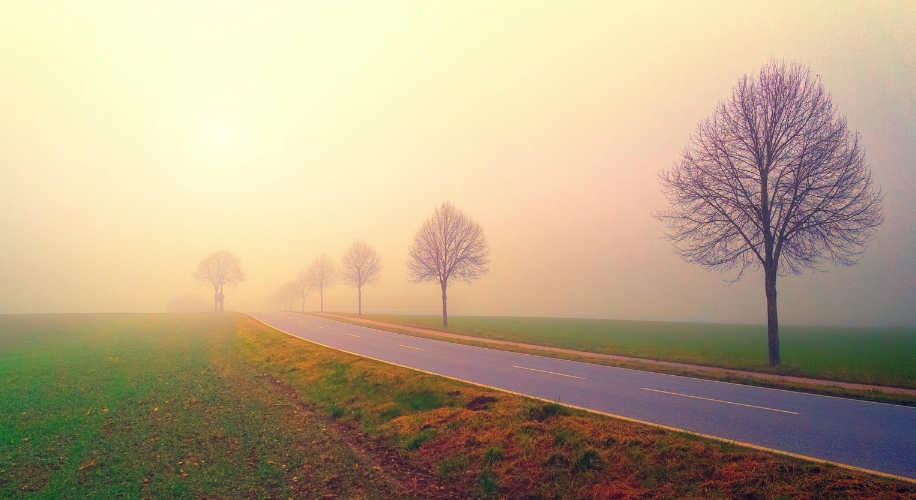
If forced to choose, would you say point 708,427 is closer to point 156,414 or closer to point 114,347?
point 156,414

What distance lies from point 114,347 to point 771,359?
35.2 meters

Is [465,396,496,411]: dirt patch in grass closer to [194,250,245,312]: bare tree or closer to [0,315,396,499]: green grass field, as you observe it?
[0,315,396,499]: green grass field

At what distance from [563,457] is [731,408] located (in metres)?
6.12

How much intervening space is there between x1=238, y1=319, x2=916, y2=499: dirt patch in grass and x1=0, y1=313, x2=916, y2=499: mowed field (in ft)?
0.09

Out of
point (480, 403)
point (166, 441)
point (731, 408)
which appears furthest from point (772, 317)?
point (166, 441)

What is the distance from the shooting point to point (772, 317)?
20609 mm

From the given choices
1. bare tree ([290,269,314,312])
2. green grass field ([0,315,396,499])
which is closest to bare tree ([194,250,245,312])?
bare tree ([290,269,314,312])

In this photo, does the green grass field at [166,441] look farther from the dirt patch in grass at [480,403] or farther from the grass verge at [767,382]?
the grass verge at [767,382]

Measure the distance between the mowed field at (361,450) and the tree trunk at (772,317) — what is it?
49.1 ft

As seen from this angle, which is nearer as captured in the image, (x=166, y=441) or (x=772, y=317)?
(x=166, y=441)

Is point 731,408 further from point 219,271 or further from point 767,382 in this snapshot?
point 219,271

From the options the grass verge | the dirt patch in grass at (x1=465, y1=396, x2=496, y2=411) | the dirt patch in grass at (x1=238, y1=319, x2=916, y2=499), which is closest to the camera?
the dirt patch in grass at (x1=238, y1=319, x2=916, y2=499)

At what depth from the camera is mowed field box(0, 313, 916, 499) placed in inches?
255

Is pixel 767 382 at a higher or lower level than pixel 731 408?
lower
